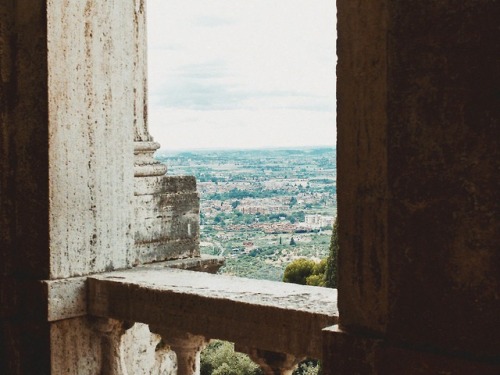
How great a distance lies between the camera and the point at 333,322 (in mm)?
2742

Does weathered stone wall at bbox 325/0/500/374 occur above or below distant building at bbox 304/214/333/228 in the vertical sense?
above

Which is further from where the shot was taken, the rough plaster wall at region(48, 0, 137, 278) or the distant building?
the distant building

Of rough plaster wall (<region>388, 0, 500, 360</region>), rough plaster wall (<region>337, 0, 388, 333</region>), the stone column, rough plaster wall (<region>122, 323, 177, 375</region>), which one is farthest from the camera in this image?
rough plaster wall (<region>122, 323, 177, 375</region>)

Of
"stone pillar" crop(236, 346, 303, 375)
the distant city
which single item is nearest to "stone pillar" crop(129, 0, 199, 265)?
"stone pillar" crop(236, 346, 303, 375)

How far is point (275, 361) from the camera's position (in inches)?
118

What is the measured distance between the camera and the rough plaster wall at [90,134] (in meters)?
3.75

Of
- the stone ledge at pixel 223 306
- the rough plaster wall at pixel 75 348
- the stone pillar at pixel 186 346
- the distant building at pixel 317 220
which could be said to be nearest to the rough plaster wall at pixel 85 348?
the rough plaster wall at pixel 75 348

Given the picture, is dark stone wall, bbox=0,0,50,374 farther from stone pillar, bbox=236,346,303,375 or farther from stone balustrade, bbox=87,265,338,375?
stone pillar, bbox=236,346,303,375

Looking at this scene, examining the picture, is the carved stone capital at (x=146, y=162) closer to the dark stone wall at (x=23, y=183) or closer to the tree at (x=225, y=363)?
the dark stone wall at (x=23, y=183)

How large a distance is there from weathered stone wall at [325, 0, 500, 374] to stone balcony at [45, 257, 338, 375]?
0.48 metres

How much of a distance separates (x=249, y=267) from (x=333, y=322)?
5.09 metres

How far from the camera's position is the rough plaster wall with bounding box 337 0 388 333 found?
7.51 feet

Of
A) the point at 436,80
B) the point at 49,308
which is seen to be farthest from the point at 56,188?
the point at 436,80

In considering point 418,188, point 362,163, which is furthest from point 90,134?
point 418,188
